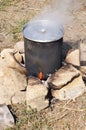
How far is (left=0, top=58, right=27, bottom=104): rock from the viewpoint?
4.19 meters

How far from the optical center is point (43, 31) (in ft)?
13.7

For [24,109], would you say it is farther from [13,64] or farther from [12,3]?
[12,3]

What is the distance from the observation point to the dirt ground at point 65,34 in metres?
3.92

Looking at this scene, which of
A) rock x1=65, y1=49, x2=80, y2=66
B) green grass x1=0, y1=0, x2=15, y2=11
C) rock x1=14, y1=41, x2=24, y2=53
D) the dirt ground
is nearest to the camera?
the dirt ground

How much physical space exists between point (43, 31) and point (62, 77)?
0.66m

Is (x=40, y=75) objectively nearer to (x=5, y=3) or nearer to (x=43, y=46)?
(x=43, y=46)

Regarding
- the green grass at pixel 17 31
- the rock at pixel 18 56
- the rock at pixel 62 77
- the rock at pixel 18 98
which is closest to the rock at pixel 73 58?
the rock at pixel 62 77

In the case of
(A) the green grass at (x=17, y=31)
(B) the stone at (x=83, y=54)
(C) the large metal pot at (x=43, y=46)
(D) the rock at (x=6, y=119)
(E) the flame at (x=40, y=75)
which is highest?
(C) the large metal pot at (x=43, y=46)

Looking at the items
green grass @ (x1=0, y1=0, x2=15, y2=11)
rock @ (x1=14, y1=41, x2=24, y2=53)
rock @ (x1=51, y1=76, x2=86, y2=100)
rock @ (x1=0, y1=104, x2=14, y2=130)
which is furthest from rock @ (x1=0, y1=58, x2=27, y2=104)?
green grass @ (x1=0, y1=0, x2=15, y2=11)

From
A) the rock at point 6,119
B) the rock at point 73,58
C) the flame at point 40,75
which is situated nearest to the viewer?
the rock at point 6,119

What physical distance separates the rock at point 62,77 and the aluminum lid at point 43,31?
51cm

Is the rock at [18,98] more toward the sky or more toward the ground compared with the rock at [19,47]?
more toward the ground

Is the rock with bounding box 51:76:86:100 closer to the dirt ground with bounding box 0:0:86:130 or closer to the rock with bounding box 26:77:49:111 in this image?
the dirt ground with bounding box 0:0:86:130

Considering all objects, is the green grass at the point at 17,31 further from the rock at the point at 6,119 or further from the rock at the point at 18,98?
the rock at the point at 6,119
